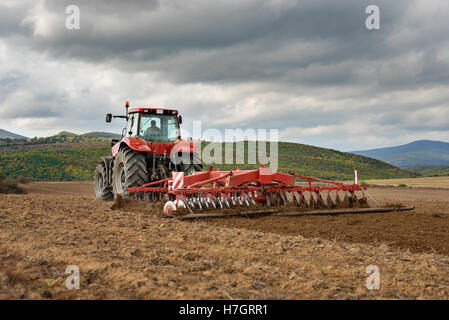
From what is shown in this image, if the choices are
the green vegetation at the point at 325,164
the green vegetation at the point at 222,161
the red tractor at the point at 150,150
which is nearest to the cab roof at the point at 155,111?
the red tractor at the point at 150,150

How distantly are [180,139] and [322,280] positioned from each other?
764 centimetres

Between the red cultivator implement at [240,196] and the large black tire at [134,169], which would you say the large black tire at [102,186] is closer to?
the large black tire at [134,169]

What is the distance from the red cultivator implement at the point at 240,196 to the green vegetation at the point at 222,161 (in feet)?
86.7

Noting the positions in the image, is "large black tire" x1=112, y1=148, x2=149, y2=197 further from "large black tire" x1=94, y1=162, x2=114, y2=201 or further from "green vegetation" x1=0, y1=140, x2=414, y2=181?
"green vegetation" x1=0, y1=140, x2=414, y2=181

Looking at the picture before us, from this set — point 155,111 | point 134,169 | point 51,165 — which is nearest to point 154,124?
point 155,111

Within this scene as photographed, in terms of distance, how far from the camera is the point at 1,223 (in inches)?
253

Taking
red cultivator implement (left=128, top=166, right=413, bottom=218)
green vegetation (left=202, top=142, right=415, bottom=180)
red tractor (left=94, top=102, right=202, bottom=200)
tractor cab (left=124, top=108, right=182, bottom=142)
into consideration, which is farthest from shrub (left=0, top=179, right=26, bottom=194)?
green vegetation (left=202, top=142, right=415, bottom=180)

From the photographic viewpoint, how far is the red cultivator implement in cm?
740

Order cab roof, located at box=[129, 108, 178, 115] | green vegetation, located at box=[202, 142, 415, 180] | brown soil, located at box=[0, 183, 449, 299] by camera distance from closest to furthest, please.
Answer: brown soil, located at box=[0, 183, 449, 299] < cab roof, located at box=[129, 108, 178, 115] < green vegetation, located at box=[202, 142, 415, 180]

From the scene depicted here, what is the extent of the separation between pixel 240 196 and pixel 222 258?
14.5ft

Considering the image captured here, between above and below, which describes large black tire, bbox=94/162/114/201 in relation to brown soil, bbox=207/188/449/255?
above

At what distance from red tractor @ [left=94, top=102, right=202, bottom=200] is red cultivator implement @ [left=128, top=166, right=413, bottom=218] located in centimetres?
62

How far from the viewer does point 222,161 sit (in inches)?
1854

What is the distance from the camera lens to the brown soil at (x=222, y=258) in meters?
3.04
